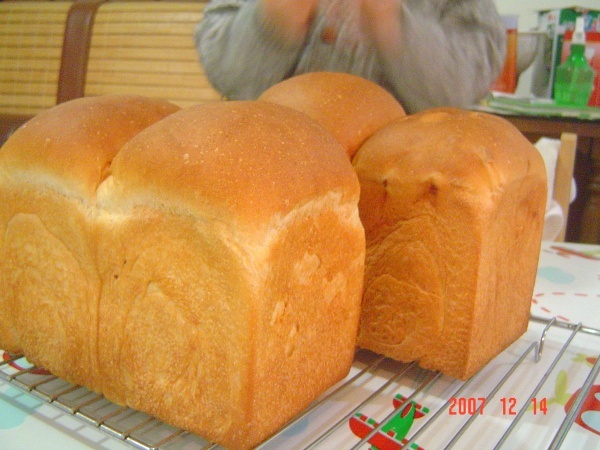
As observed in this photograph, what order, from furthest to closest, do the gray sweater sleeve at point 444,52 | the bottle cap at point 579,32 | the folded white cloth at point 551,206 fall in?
1. the bottle cap at point 579,32
2. the folded white cloth at point 551,206
3. the gray sweater sleeve at point 444,52

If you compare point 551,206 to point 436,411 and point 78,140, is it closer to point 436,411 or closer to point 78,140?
point 436,411

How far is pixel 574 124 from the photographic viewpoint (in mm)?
2514

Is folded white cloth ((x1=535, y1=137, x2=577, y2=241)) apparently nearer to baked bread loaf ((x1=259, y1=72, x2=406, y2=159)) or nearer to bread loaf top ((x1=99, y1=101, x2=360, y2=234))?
baked bread loaf ((x1=259, y1=72, x2=406, y2=159))

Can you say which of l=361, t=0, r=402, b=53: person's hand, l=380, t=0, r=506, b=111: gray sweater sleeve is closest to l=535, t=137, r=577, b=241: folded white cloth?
l=380, t=0, r=506, b=111: gray sweater sleeve

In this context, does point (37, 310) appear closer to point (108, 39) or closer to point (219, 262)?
point (219, 262)

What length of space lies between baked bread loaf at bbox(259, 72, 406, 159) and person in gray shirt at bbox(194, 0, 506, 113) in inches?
13.4

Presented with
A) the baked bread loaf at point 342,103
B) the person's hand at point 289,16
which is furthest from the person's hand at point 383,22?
the baked bread loaf at point 342,103

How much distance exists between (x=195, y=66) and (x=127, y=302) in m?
2.43

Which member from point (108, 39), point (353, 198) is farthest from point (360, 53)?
point (108, 39)

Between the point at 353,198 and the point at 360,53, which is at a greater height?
the point at 360,53

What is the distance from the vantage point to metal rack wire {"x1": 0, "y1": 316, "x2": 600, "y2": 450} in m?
0.61

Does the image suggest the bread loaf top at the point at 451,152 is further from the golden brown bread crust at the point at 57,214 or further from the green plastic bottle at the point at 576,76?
the green plastic bottle at the point at 576,76

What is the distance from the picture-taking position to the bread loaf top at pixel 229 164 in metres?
0.55

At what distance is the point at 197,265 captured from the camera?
1.93 feet
